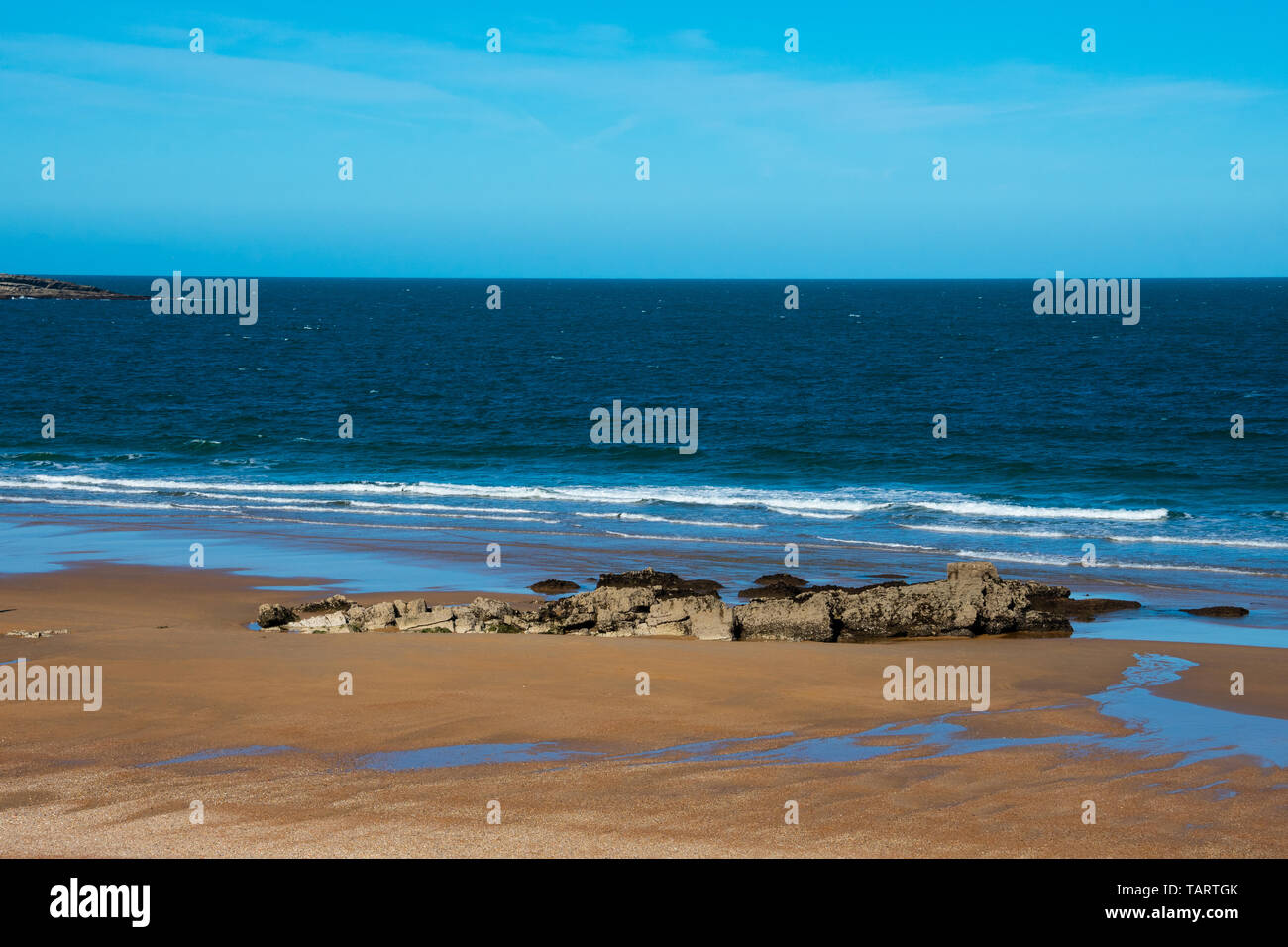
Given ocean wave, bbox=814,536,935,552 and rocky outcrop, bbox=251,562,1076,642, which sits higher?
ocean wave, bbox=814,536,935,552

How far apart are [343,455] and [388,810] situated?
106ft

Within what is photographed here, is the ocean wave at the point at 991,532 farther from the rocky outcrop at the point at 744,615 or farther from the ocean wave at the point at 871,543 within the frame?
the rocky outcrop at the point at 744,615

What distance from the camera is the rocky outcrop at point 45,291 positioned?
619ft

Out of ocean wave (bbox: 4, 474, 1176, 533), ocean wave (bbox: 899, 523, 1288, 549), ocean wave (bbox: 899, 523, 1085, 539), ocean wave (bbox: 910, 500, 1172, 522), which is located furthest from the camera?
ocean wave (bbox: 4, 474, 1176, 533)

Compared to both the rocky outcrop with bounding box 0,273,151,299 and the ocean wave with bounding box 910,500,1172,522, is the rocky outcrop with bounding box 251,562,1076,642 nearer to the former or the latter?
the ocean wave with bounding box 910,500,1172,522

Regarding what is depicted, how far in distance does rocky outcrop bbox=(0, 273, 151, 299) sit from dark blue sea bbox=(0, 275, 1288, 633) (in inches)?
4571

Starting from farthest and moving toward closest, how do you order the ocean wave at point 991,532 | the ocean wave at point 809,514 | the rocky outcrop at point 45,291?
the rocky outcrop at point 45,291
the ocean wave at point 809,514
the ocean wave at point 991,532

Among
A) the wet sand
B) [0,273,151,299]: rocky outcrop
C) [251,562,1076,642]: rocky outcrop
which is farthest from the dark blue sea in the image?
[0,273,151,299]: rocky outcrop

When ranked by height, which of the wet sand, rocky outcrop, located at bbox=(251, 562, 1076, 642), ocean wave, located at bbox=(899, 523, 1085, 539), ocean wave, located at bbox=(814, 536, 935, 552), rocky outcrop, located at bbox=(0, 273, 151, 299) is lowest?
the wet sand

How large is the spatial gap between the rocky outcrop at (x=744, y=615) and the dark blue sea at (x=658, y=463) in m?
4.04

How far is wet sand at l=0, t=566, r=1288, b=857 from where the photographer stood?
335 inches

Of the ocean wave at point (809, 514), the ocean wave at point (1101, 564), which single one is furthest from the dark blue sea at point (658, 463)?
the ocean wave at point (809, 514)

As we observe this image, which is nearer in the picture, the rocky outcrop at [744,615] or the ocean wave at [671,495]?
the rocky outcrop at [744,615]

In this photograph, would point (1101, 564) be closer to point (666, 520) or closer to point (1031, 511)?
point (1031, 511)
